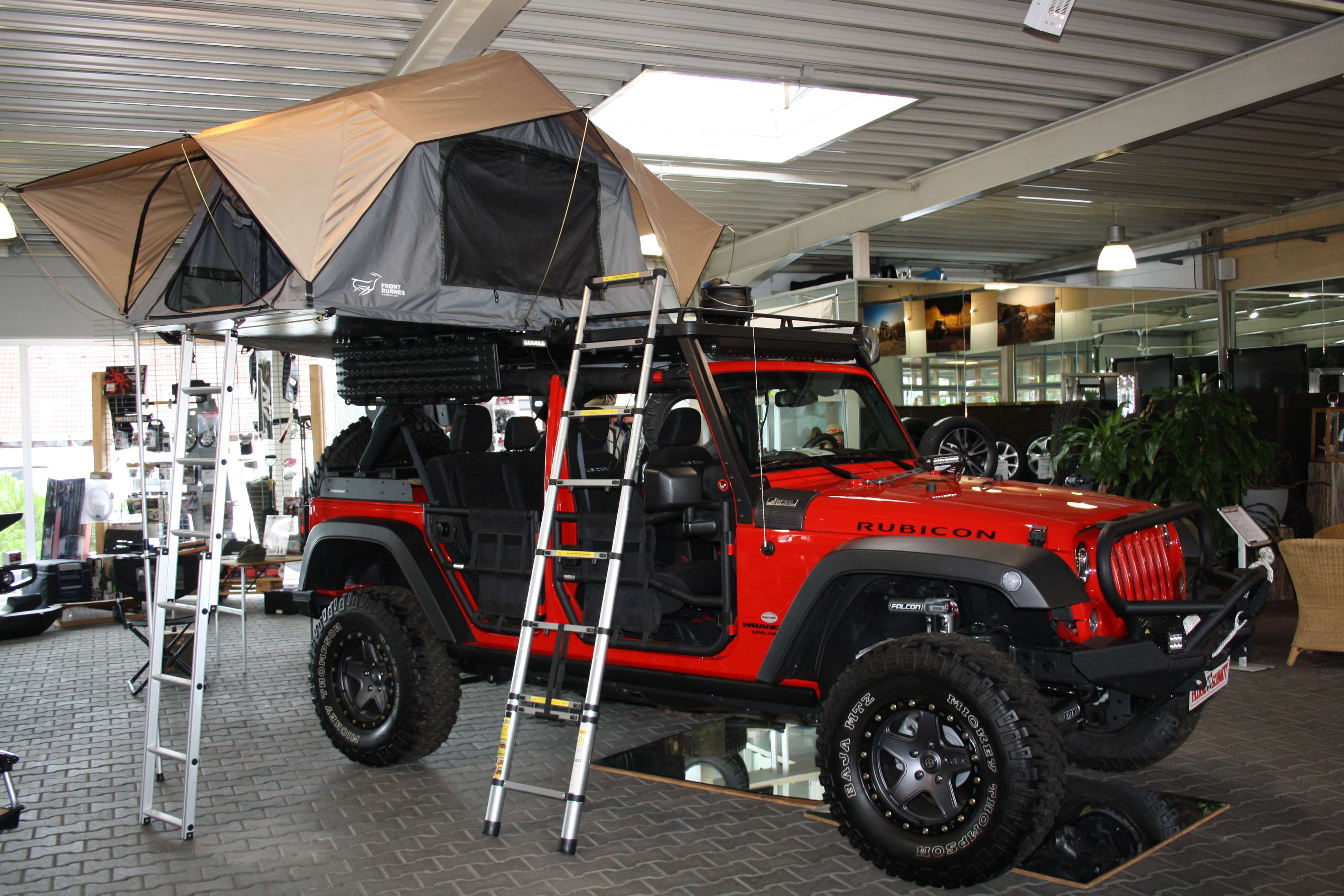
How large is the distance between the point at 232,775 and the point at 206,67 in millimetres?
5119

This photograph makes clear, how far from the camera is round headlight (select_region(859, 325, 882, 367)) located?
5012 millimetres

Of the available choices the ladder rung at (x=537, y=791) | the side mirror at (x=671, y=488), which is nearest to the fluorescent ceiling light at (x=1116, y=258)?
the side mirror at (x=671, y=488)

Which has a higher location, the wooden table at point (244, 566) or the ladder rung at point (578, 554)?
the ladder rung at point (578, 554)

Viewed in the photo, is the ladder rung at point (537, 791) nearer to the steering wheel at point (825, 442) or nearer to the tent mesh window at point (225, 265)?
the steering wheel at point (825, 442)

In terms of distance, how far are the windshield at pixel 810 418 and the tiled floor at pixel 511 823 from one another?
60.6 inches

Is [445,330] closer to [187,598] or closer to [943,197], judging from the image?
[187,598]

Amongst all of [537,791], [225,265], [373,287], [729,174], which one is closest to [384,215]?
[373,287]

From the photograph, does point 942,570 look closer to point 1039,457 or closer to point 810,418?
point 810,418

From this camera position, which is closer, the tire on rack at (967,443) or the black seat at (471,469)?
the black seat at (471,469)

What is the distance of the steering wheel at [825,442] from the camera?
4.64m

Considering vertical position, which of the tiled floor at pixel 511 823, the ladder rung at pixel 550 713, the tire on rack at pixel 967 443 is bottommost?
the tiled floor at pixel 511 823

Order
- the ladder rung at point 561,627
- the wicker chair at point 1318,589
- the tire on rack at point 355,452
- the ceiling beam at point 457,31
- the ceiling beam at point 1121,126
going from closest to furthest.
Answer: the ladder rung at point 561,627
the tire on rack at point 355,452
the ceiling beam at point 457,31
the wicker chair at point 1318,589
the ceiling beam at point 1121,126

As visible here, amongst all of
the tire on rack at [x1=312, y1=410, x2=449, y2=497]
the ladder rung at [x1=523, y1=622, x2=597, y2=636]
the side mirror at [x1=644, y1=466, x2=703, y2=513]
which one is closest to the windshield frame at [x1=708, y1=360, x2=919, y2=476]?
the side mirror at [x1=644, y1=466, x2=703, y2=513]

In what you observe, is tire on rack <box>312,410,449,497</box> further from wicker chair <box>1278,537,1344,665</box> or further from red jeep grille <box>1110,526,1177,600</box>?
wicker chair <box>1278,537,1344,665</box>
